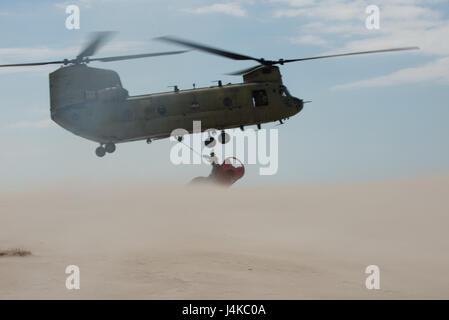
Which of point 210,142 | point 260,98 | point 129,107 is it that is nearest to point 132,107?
point 129,107

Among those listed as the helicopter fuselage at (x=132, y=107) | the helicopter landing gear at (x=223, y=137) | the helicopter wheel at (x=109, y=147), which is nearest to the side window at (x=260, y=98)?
the helicopter fuselage at (x=132, y=107)

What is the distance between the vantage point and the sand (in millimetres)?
27047

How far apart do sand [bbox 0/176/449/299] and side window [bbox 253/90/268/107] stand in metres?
5.13

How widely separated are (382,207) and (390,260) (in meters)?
6.48

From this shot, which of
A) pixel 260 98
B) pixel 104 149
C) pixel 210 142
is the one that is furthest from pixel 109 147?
pixel 260 98

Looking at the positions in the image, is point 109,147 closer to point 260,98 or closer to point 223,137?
point 223,137

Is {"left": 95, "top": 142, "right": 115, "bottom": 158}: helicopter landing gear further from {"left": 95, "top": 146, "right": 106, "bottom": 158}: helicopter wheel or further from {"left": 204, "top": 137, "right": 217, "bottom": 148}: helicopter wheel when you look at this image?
{"left": 204, "top": 137, "right": 217, "bottom": 148}: helicopter wheel

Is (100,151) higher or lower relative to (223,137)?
lower

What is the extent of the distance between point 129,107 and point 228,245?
10504 millimetres

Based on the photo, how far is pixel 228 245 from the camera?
3584 centimetres

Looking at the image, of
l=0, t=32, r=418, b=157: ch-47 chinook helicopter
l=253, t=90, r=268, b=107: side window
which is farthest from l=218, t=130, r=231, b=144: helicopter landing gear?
l=253, t=90, r=268, b=107: side window

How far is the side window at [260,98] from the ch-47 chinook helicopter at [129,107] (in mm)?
73

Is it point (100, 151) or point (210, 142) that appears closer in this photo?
point (100, 151)
